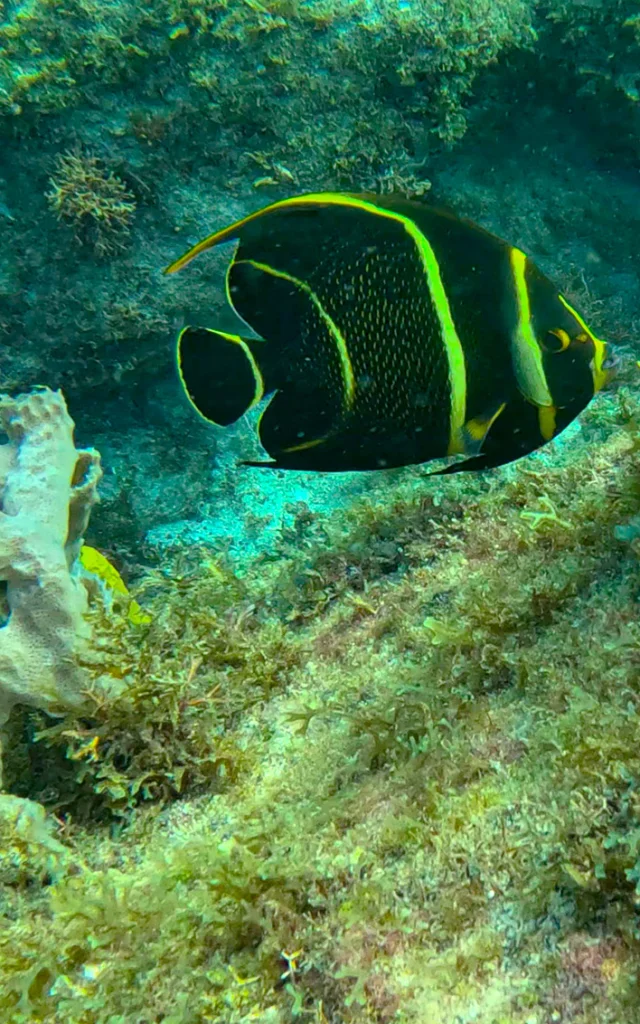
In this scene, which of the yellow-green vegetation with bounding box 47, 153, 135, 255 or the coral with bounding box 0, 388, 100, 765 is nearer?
the coral with bounding box 0, 388, 100, 765

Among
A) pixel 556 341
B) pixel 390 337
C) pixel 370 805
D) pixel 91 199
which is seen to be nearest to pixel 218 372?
pixel 390 337

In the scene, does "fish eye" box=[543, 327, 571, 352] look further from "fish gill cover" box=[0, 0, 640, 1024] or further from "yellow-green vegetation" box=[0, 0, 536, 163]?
"yellow-green vegetation" box=[0, 0, 536, 163]

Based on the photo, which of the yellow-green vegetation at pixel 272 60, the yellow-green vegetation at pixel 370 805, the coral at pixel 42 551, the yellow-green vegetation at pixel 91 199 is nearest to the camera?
the yellow-green vegetation at pixel 370 805

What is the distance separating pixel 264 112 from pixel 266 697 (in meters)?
5.52

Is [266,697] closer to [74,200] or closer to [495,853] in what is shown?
[495,853]

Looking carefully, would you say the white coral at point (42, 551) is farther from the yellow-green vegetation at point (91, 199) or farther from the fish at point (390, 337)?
the yellow-green vegetation at point (91, 199)

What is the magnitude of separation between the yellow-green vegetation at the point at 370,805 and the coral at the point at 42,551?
0.16 metres

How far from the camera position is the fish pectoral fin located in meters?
1.50

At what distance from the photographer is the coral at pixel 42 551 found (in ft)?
8.83

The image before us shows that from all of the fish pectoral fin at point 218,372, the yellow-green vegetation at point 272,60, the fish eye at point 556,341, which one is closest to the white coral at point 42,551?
the fish pectoral fin at point 218,372

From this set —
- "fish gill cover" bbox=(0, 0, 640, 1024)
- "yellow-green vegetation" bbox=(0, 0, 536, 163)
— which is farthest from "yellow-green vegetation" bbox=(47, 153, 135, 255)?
"yellow-green vegetation" bbox=(0, 0, 536, 163)

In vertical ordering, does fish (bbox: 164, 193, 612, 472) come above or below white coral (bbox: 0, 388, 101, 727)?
above

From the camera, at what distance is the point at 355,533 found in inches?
146

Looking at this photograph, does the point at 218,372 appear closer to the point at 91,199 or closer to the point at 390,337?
the point at 390,337
